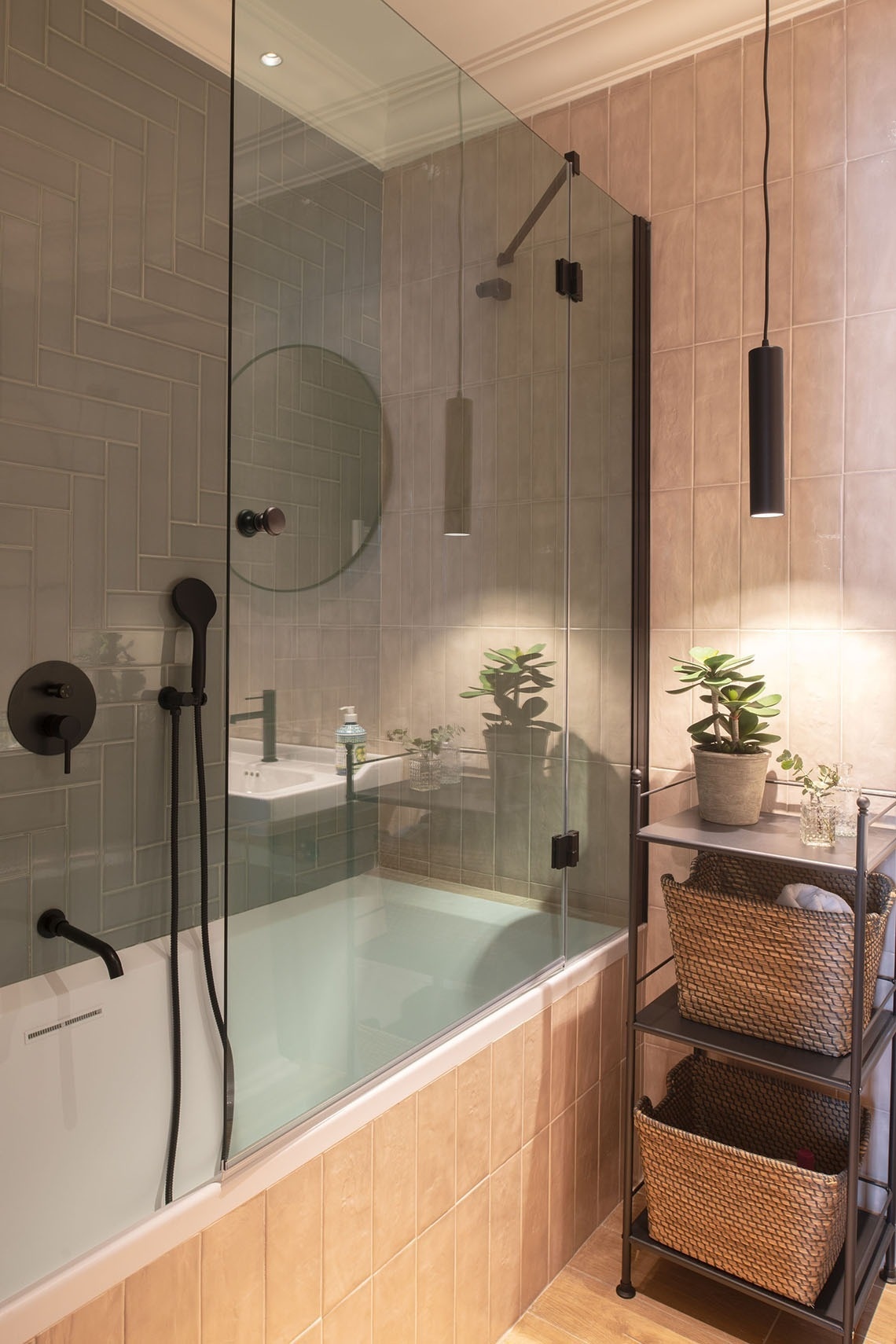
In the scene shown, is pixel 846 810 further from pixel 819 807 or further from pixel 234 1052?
pixel 234 1052

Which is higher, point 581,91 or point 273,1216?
point 581,91

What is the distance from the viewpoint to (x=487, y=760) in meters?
1.65

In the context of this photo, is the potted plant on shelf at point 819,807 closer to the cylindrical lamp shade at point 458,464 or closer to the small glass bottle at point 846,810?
the small glass bottle at point 846,810

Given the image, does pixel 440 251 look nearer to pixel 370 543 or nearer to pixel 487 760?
pixel 370 543

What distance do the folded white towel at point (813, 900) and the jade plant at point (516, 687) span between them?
1.78 feet

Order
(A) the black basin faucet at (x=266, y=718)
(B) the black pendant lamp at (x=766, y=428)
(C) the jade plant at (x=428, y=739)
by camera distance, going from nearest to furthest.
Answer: (A) the black basin faucet at (x=266, y=718) < (C) the jade plant at (x=428, y=739) < (B) the black pendant lamp at (x=766, y=428)

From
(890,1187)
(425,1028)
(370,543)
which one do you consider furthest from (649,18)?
(890,1187)

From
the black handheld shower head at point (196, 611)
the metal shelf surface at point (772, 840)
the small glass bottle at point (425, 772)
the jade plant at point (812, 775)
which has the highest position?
the black handheld shower head at point (196, 611)

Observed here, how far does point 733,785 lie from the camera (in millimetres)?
1768

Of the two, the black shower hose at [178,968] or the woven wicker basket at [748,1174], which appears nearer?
the black shower hose at [178,968]

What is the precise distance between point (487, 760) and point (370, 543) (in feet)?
1.66

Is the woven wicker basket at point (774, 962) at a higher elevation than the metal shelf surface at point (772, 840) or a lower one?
lower

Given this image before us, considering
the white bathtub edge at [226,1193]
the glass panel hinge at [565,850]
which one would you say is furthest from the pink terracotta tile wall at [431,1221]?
the glass panel hinge at [565,850]

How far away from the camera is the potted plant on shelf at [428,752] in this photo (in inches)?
56.8
